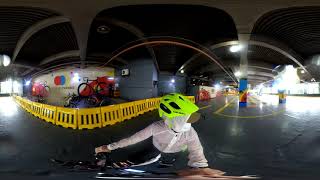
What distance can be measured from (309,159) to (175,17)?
187 centimetres

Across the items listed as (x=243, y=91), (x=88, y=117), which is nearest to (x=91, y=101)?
(x=88, y=117)

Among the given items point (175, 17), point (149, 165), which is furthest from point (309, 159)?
point (175, 17)

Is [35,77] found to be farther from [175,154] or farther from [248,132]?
[248,132]

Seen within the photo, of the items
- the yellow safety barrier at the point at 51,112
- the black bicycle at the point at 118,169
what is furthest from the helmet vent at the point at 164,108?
the yellow safety barrier at the point at 51,112

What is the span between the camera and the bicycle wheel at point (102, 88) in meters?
1.56

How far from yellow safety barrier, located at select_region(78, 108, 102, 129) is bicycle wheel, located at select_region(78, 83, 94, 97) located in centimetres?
19

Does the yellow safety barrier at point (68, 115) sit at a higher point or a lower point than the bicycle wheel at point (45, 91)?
lower

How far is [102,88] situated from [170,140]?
651 mm

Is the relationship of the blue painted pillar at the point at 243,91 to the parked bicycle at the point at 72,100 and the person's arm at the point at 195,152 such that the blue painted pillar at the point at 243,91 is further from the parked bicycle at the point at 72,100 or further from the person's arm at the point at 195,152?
the parked bicycle at the point at 72,100

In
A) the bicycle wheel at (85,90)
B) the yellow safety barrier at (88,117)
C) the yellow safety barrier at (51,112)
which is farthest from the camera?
the yellow safety barrier at (51,112)

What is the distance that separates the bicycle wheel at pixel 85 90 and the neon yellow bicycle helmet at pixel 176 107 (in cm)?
63

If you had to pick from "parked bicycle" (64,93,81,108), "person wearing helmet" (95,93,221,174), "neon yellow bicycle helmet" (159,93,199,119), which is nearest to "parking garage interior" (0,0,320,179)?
"parked bicycle" (64,93,81,108)

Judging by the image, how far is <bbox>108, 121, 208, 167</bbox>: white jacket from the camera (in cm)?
132

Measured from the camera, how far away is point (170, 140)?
135 centimetres
